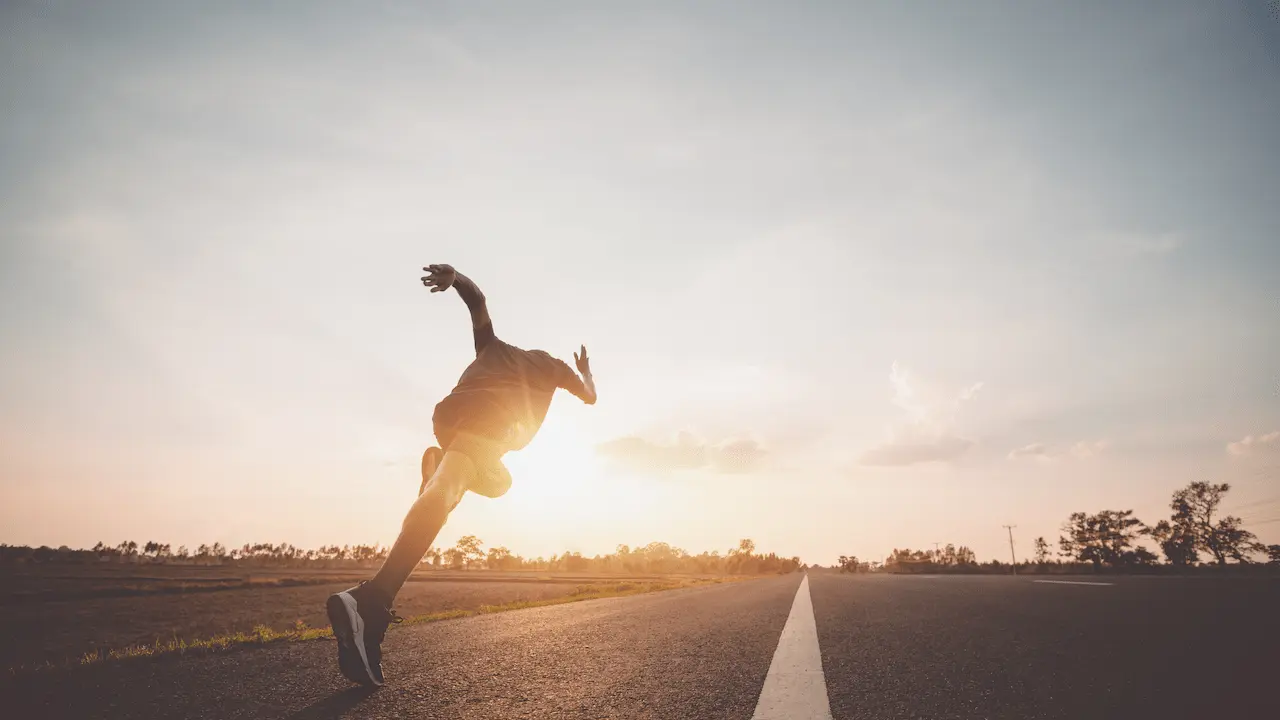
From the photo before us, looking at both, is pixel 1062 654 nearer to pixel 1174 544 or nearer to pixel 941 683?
pixel 941 683

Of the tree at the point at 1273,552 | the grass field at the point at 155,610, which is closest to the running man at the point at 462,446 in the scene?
the grass field at the point at 155,610

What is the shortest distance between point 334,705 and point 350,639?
23 cm

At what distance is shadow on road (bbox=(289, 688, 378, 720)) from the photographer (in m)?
1.92

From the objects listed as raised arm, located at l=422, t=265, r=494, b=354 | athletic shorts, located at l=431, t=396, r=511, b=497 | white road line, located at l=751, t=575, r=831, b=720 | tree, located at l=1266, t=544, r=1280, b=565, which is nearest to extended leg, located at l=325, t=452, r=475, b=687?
athletic shorts, located at l=431, t=396, r=511, b=497

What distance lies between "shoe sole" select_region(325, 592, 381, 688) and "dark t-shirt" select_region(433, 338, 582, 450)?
34.4 inches

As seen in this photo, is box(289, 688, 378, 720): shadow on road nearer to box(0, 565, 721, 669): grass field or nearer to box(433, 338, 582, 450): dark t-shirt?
box(433, 338, 582, 450): dark t-shirt

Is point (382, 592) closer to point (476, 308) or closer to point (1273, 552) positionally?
point (476, 308)

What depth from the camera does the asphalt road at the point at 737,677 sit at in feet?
6.46

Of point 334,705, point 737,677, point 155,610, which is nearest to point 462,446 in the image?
point 334,705

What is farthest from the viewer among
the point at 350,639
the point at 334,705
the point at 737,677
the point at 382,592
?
the point at 737,677

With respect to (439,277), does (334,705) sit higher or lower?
lower

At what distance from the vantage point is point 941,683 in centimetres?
233

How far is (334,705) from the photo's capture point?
6.78 ft

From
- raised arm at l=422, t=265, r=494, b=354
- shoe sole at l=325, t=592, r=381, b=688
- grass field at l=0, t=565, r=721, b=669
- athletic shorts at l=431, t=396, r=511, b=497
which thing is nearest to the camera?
shoe sole at l=325, t=592, r=381, b=688
